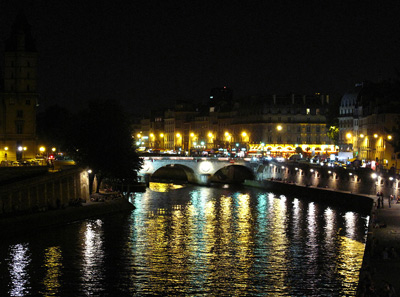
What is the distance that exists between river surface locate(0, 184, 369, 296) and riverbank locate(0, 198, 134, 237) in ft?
3.09

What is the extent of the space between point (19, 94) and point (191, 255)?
40336 millimetres

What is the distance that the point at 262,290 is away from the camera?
1451 inches

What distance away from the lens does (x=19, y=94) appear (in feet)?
262

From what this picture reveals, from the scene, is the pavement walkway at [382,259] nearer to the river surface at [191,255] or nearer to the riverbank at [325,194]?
the river surface at [191,255]

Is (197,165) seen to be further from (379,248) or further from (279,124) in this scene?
(379,248)

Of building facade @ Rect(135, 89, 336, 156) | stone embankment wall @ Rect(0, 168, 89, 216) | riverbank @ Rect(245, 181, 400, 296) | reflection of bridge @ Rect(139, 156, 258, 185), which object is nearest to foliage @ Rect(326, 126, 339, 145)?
building facade @ Rect(135, 89, 336, 156)

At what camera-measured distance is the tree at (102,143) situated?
69.3m

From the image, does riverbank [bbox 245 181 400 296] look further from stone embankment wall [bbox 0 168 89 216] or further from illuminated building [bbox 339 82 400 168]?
stone embankment wall [bbox 0 168 89 216]

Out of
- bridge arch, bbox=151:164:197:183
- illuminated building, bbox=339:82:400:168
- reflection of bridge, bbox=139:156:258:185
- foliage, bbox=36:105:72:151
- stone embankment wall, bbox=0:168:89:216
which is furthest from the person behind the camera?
bridge arch, bbox=151:164:197:183

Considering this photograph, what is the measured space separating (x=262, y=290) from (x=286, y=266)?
5502mm

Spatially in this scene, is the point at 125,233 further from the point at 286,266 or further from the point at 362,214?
the point at 362,214

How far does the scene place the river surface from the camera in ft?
123

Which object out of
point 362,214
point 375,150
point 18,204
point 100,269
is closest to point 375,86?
point 375,150

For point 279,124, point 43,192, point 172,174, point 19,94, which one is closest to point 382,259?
point 43,192
